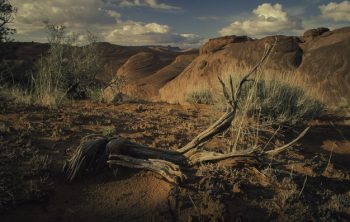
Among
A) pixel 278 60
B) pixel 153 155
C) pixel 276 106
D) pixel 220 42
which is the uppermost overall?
pixel 220 42

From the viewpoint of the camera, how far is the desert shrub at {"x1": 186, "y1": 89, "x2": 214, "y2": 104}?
9.92 m

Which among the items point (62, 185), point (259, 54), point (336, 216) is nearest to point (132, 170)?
point (62, 185)

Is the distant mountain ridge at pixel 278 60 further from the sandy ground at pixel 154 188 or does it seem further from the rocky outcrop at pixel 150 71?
the sandy ground at pixel 154 188

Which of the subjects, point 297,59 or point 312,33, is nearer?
point 297,59

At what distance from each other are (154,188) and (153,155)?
50cm

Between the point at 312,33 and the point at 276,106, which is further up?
the point at 312,33

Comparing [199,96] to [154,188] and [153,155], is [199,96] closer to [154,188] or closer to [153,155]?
[153,155]

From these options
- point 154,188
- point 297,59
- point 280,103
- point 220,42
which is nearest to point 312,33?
point 297,59

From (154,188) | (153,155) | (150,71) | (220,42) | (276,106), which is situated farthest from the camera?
(150,71)

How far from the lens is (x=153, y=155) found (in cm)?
406

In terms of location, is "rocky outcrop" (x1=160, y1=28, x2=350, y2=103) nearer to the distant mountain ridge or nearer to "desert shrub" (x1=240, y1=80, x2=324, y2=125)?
the distant mountain ridge

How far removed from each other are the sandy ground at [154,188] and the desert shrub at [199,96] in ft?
15.7

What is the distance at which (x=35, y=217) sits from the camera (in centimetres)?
309

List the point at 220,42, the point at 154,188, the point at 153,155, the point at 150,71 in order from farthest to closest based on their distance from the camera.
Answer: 1. the point at 150,71
2. the point at 220,42
3. the point at 153,155
4. the point at 154,188
